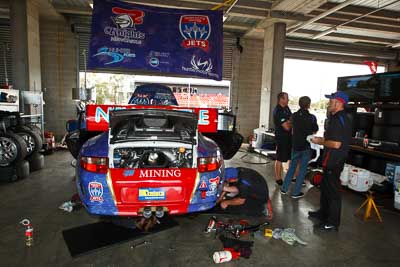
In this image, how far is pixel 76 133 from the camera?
3.65 metres

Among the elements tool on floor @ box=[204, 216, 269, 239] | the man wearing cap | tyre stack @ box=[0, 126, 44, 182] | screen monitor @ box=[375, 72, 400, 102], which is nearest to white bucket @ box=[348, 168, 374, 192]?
the man wearing cap

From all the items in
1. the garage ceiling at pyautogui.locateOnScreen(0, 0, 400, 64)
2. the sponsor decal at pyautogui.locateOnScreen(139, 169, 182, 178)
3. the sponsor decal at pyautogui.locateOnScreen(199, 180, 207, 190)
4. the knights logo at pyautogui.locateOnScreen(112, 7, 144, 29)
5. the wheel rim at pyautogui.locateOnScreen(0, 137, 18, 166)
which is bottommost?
the wheel rim at pyautogui.locateOnScreen(0, 137, 18, 166)

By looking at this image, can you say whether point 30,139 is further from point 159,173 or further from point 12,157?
point 159,173

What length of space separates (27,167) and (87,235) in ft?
9.27

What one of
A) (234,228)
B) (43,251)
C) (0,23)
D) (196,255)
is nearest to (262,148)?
(234,228)

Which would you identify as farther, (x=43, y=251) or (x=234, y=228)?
(x=234, y=228)

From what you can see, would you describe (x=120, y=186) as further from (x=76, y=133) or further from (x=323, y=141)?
(x=323, y=141)

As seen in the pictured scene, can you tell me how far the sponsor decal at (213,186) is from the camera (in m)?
2.32

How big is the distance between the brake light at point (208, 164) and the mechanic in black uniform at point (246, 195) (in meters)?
0.84

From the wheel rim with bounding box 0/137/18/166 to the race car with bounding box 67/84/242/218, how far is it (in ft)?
9.05

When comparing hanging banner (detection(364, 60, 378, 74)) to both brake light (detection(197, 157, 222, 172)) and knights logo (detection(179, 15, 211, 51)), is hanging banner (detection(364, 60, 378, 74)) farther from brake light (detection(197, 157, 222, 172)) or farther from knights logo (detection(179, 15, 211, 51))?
brake light (detection(197, 157, 222, 172))

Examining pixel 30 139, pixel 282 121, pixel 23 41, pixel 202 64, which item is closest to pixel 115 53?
pixel 202 64

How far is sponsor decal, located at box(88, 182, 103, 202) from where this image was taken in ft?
7.04

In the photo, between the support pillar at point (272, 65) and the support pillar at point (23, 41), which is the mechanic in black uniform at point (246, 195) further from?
the support pillar at point (23, 41)
